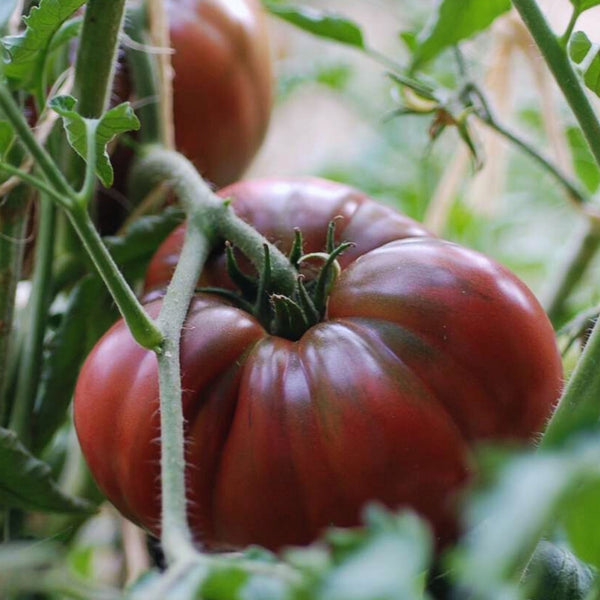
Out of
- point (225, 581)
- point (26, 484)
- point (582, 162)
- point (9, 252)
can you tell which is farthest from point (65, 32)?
point (582, 162)

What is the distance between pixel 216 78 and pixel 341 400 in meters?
0.33

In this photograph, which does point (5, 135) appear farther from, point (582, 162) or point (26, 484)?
point (582, 162)

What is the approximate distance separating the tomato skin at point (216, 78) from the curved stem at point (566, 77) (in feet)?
0.97

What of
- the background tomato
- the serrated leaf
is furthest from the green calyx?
the background tomato

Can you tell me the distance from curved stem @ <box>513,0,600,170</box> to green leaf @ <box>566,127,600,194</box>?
1.60 feet

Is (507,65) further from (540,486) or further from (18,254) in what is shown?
(540,486)

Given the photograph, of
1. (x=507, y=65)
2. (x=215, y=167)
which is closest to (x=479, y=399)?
(x=215, y=167)

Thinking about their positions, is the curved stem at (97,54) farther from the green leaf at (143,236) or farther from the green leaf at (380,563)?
the green leaf at (380,563)

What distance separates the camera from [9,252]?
51 cm

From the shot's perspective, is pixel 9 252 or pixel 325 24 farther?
pixel 325 24

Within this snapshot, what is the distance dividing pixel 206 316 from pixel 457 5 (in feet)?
0.89

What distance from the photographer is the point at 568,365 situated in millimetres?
610

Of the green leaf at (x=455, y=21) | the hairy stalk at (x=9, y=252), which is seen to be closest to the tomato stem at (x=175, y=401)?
the hairy stalk at (x=9, y=252)

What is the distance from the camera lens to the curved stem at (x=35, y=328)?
532 mm
